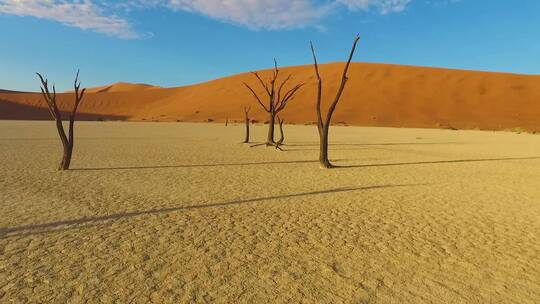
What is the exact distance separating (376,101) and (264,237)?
47580 mm

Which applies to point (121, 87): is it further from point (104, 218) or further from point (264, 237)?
point (264, 237)

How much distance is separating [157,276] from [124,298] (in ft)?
1.49

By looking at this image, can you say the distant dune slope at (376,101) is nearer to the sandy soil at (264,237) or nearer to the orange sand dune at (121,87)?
the sandy soil at (264,237)

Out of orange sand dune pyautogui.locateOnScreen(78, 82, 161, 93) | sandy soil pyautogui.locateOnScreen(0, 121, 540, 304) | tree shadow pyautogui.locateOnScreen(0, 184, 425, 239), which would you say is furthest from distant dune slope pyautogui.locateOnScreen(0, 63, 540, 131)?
orange sand dune pyautogui.locateOnScreen(78, 82, 161, 93)

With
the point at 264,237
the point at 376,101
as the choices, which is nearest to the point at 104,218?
the point at 264,237

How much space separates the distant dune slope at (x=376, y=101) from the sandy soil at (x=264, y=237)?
34628 mm

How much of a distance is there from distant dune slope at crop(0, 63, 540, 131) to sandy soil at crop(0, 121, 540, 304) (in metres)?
34.6

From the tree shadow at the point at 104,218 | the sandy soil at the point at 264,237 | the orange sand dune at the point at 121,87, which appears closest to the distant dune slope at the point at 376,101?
the sandy soil at the point at 264,237

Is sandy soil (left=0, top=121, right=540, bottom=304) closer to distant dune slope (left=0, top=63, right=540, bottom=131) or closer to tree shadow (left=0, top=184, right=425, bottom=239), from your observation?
tree shadow (left=0, top=184, right=425, bottom=239)

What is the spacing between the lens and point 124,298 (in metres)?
3.33

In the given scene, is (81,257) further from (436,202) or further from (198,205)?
(436,202)

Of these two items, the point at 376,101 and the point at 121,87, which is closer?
the point at 376,101

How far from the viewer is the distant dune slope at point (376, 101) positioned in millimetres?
43969

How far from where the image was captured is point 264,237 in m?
4.95
